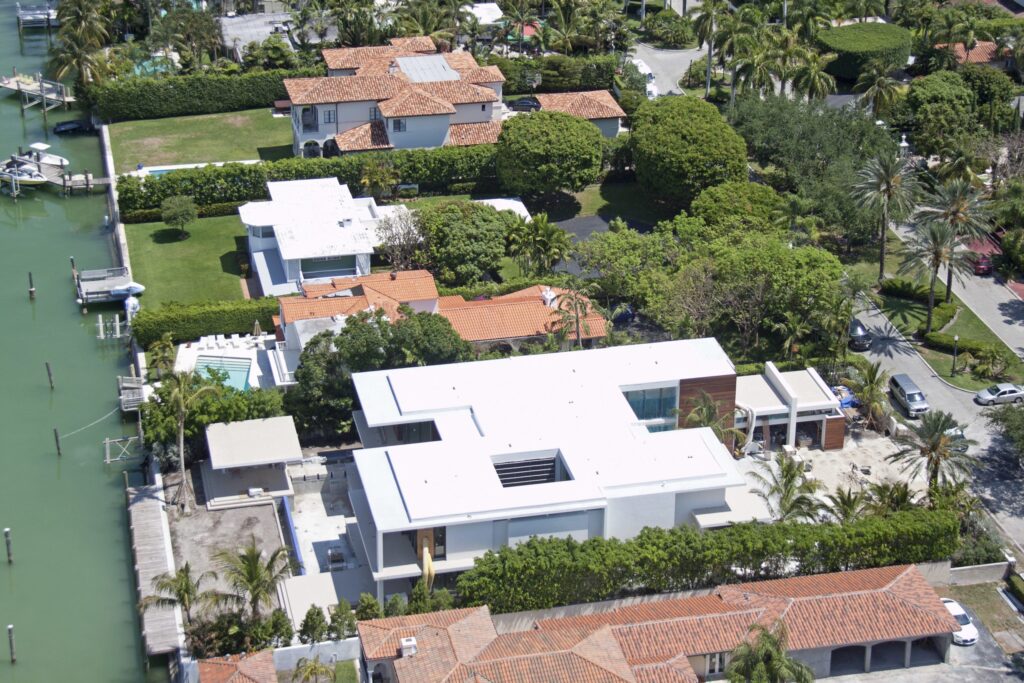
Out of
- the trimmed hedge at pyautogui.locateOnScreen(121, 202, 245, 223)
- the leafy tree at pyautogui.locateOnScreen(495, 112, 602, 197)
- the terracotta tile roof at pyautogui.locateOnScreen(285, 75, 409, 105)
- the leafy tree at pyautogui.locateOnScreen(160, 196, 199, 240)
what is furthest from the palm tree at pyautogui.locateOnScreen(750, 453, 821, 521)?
the terracotta tile roof at pyautogui.locateOnScreen(285, 75, 409, 105)

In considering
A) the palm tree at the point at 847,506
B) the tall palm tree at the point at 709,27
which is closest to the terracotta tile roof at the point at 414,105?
the tall palm tree at the point at 709,27

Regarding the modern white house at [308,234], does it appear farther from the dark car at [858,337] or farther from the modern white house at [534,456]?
the dark car at [858,337]

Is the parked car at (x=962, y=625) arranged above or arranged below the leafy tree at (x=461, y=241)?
below

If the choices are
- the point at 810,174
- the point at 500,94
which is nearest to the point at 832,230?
the point at 810,174

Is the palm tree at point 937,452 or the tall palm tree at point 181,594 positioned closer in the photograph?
the tall palm tree at point 181,594

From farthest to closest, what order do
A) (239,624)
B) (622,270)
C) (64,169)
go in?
(64,169), (622,270), (239,624)

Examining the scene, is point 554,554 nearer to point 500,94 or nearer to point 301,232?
point 301,232

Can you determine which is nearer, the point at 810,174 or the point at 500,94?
the point at 810,174
